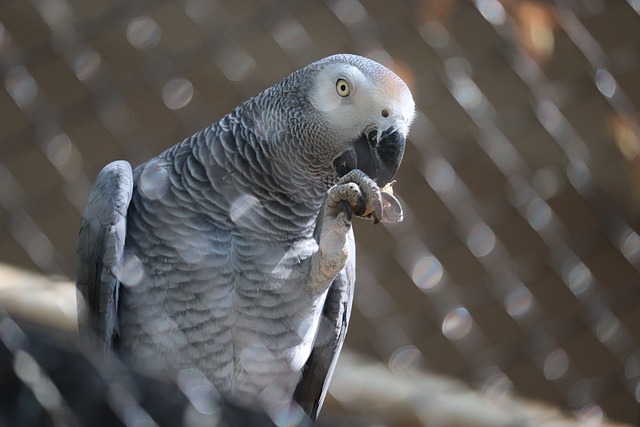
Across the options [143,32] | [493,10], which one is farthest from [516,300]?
[143,32]

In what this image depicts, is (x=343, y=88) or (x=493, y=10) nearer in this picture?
(x=343, y=88)

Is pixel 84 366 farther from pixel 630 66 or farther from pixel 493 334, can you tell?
pixel 493 334

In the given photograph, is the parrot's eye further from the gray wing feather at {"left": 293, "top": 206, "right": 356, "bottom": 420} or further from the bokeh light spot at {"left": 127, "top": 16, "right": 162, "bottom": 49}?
the bokeh light spot at {"left": 127, "top": 16, "right": 162, "bottom": 49}

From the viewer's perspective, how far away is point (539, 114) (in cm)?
183

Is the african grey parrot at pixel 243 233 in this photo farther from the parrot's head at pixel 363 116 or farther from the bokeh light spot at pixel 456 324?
the bokeh light spot at pixel 456 324

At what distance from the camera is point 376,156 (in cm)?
100

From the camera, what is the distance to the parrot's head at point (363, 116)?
1.00m

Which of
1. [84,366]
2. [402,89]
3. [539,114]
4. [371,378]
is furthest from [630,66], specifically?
[84,366]

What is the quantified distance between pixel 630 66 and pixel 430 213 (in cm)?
66

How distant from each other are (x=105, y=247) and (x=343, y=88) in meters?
0.35

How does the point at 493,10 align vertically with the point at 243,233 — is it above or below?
below

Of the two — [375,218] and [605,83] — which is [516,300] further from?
[375,218]

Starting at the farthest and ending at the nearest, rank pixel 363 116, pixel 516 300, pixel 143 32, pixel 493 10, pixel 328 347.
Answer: pixel 516 300 < pixel 143 32 < pixel 493 10 < pixel 328 347 < pixel 363 116

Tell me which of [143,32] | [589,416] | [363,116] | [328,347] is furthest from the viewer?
[143,32]
